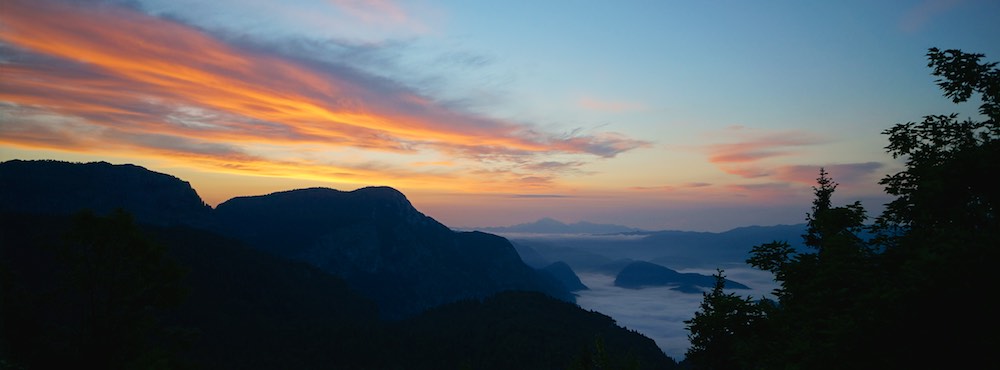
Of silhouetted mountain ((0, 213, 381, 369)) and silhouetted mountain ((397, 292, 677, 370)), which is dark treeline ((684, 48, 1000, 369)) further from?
silhouetted mountain ((397, 292, 677, 370))

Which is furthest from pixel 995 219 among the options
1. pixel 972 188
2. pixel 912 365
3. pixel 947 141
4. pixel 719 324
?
pixel 719 324

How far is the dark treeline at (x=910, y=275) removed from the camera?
10961mm

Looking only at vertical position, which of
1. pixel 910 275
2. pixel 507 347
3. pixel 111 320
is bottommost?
pixel 507 347

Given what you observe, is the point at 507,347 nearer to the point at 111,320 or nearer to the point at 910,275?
the point at 111,320

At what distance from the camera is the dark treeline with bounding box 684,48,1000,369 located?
10961 mm

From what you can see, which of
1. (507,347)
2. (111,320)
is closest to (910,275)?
(111,320)

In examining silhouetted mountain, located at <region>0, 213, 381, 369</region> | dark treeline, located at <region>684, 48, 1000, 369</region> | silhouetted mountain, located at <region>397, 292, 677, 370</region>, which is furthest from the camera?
silhouetted mountain, located at <region>397, 292, 677, 370</region>

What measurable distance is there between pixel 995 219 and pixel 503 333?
578 ft

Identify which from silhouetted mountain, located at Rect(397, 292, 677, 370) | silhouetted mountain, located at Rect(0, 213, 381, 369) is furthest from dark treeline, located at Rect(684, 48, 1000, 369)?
silhouetted mountain, located at Rect(397, 292, 677, 370)

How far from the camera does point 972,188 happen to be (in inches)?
590

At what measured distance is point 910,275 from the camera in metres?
11.2

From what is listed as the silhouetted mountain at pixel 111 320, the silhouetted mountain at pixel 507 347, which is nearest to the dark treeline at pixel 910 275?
the silhouetted mountain at pixel 111 320

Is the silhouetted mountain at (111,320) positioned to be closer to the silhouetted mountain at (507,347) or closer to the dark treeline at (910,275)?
the silhouetted mountain at (507,347)

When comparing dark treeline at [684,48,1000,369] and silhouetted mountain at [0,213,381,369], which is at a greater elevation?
dark treeline at [684,48,1000,369]
